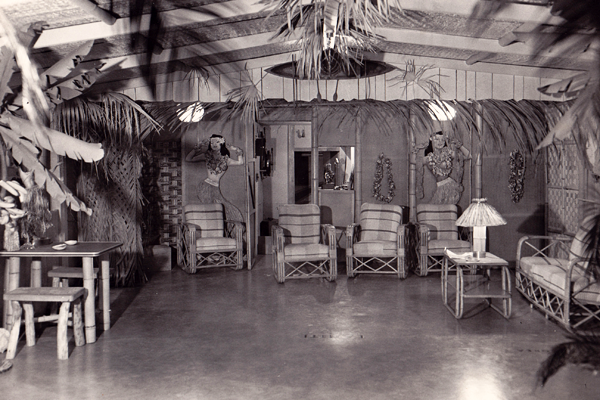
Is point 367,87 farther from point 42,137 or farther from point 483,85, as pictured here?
point 42,137

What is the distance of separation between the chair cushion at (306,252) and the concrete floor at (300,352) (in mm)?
598

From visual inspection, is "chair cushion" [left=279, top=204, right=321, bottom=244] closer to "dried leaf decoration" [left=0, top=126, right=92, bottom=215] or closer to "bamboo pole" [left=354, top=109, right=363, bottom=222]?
"bamboo pole" [left=354, top=109, right=363, bottom=222]

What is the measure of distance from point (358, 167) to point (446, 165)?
1.25 m

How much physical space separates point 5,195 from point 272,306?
105 inches

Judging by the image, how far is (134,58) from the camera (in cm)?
590

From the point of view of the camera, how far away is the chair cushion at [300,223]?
23.2ft

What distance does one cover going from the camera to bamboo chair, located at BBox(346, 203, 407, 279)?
666cm

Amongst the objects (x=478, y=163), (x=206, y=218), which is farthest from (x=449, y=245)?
(x=206, y=218)

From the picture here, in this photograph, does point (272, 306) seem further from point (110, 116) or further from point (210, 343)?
point (110, 116)

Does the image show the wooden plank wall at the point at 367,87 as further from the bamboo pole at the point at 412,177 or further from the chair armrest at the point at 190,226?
the chair armrest at the point at 190,226

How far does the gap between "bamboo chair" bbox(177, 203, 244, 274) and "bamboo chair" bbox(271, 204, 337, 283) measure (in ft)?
2.33

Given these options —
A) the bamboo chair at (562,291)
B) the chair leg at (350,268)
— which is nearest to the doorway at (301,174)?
the chair leg at (350,268)

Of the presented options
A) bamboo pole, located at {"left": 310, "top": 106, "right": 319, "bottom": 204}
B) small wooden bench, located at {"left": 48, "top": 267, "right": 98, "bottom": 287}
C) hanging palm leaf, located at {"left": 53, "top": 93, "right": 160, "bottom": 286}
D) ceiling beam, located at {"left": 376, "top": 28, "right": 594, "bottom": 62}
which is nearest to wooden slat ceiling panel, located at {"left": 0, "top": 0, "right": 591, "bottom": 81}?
ceiling beam, located at {"left": 376, "top": 28, "right": 594, "bottom": 62}

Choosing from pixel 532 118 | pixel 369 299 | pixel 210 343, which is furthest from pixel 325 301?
pixel 532 118
